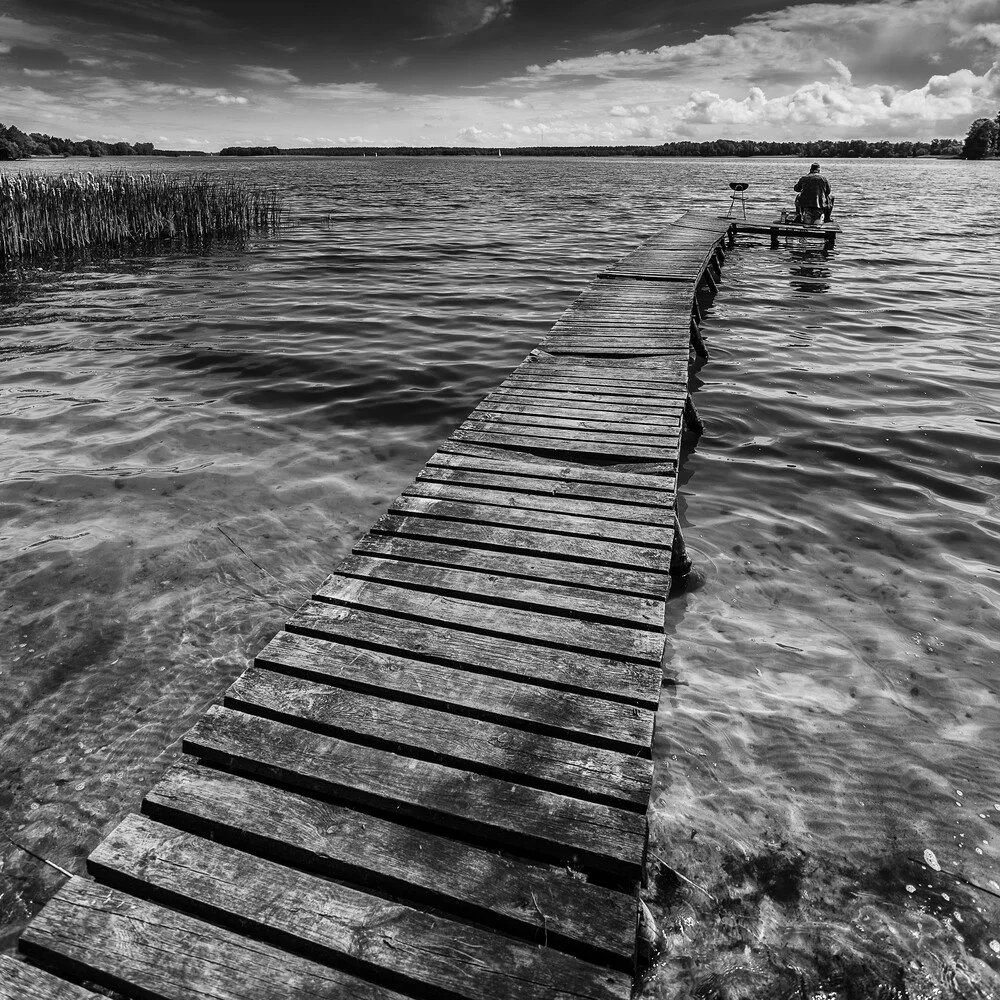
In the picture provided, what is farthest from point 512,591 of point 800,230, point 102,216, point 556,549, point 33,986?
point 102,216

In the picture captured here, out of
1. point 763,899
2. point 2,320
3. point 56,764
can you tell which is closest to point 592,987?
point 763,899

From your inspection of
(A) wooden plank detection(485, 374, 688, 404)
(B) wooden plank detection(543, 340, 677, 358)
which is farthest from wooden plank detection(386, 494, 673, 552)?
(B) wooden plank detection(543, 340, 677, 358)

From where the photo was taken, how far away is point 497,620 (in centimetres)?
335

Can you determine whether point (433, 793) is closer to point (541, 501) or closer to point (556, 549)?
point (556, 549)

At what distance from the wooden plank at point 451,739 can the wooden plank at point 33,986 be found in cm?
102

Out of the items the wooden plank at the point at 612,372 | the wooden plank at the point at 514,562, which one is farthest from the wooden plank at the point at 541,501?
the wooden plank at the point at 612,372

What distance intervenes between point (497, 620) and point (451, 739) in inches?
32.0

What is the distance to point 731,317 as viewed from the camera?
41.2 ft

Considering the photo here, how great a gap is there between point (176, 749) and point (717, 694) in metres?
2.95

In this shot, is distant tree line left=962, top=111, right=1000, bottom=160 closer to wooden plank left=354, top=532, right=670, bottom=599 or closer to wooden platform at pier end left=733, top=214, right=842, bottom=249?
wooden platform at pier end left=733, top=214, right=842, bottom=249

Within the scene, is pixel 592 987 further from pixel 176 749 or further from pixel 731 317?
pixel 731 317

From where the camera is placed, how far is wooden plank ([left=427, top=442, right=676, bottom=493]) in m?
4.83

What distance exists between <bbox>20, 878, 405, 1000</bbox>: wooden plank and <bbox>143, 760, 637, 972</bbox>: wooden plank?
0.91 feet

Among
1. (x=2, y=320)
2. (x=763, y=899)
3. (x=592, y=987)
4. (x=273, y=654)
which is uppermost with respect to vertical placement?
(x=2, y=320)
